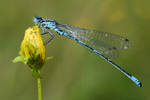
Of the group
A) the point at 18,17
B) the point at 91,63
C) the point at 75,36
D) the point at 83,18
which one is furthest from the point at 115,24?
the point at 18,17

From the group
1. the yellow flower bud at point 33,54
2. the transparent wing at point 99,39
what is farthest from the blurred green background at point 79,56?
the yellow flower bud at point 33,54

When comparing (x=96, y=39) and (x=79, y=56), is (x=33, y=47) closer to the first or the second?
(x=96, y=39)

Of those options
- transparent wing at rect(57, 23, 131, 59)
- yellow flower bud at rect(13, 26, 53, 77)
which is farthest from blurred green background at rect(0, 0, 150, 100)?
yellow flower bud at rect(13, 26, 53, 77)

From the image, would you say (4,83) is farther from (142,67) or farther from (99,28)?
(142,67)

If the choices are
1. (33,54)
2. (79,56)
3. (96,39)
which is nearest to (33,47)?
(33,54)

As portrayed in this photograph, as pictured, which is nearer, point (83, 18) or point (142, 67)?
point (142, 67)

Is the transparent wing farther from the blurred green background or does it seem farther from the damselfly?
the blurred green background
